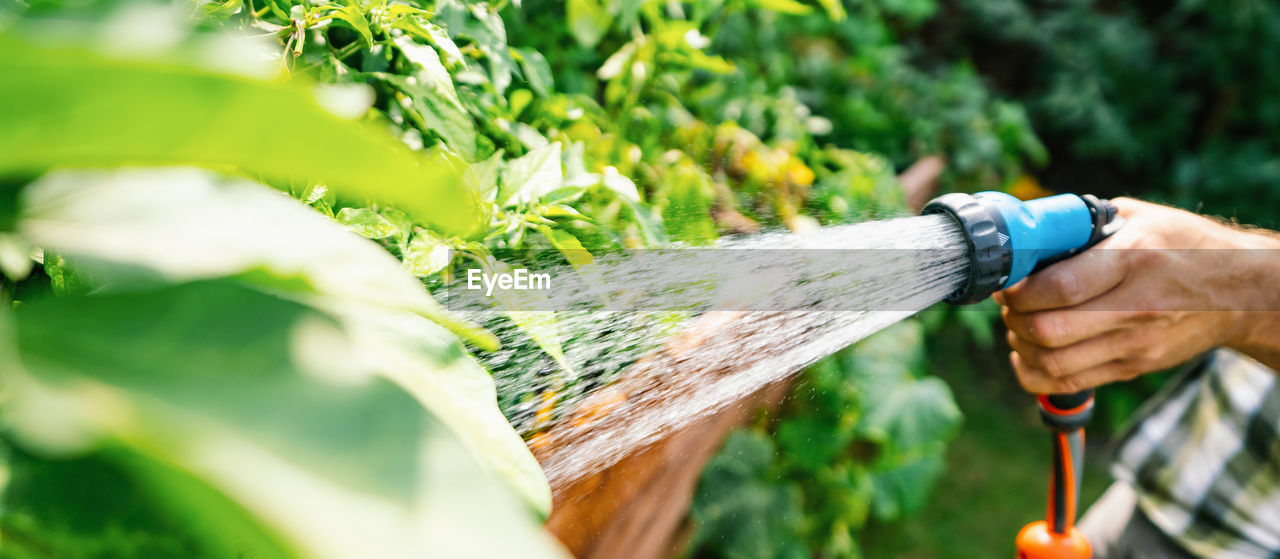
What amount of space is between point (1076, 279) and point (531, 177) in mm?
699

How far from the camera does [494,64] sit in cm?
73

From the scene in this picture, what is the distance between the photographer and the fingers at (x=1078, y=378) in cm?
103

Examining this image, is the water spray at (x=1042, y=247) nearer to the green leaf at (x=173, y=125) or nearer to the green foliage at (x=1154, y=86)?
the green leaf at (x=173, y=125)

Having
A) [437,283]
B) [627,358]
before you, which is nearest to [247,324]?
[437,283]

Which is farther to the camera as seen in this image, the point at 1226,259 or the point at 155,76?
the point at 1226,259

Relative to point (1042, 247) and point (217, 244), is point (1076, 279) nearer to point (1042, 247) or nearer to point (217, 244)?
point (1042, 247)

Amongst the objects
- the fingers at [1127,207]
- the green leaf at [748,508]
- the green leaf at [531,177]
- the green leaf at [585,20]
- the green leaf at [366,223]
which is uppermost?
the green leaf at [585,20]

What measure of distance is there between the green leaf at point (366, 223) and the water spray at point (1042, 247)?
62 cm

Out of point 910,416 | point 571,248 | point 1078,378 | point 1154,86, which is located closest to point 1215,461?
point 910,416

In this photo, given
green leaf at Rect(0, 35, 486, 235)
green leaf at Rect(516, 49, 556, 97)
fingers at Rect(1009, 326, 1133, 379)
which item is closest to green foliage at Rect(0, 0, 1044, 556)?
green leaf at Rect(0, 35, 486, 235)

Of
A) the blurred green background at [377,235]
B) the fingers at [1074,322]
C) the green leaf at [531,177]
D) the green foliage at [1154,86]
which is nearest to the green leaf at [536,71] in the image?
the blurred green background at [377,235]

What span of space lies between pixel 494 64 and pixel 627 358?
338 mm

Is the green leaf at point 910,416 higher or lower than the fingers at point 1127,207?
lower

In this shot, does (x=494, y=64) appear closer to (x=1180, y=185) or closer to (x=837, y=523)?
(x=837, y=523)
